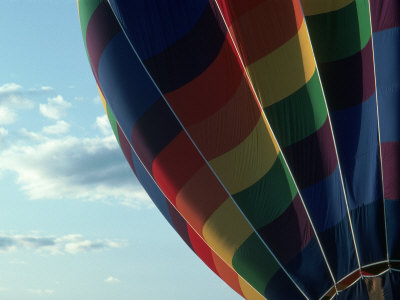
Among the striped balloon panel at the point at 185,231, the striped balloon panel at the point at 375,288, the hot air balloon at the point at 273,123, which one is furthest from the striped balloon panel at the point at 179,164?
the striped balloon panel at the point at 185,231

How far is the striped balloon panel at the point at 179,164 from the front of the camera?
17.4ft

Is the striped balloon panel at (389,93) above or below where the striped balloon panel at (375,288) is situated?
above

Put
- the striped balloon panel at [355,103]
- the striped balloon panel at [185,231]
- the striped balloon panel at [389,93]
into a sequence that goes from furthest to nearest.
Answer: the striped balloon panel at [185,231]
the striped balloon panel at [389,93]
the striped balloon panel at [355,103]

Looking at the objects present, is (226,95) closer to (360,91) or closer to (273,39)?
(273,39)

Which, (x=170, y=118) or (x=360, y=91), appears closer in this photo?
(x=170, y=118)

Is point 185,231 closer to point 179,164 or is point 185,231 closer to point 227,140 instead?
point 179,164

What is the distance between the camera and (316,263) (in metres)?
5.50

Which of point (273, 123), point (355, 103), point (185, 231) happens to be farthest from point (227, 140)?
point (185, 231)

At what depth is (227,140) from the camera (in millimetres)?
5223

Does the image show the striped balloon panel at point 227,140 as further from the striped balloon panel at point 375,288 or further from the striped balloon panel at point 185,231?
the striped balloon panel at point 185,231

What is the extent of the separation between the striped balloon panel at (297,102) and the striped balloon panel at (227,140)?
9cm

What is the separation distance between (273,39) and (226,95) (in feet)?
1.75

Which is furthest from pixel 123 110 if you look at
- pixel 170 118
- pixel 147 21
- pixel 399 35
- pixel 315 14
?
pixel 399 35

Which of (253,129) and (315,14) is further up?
(315,14)
